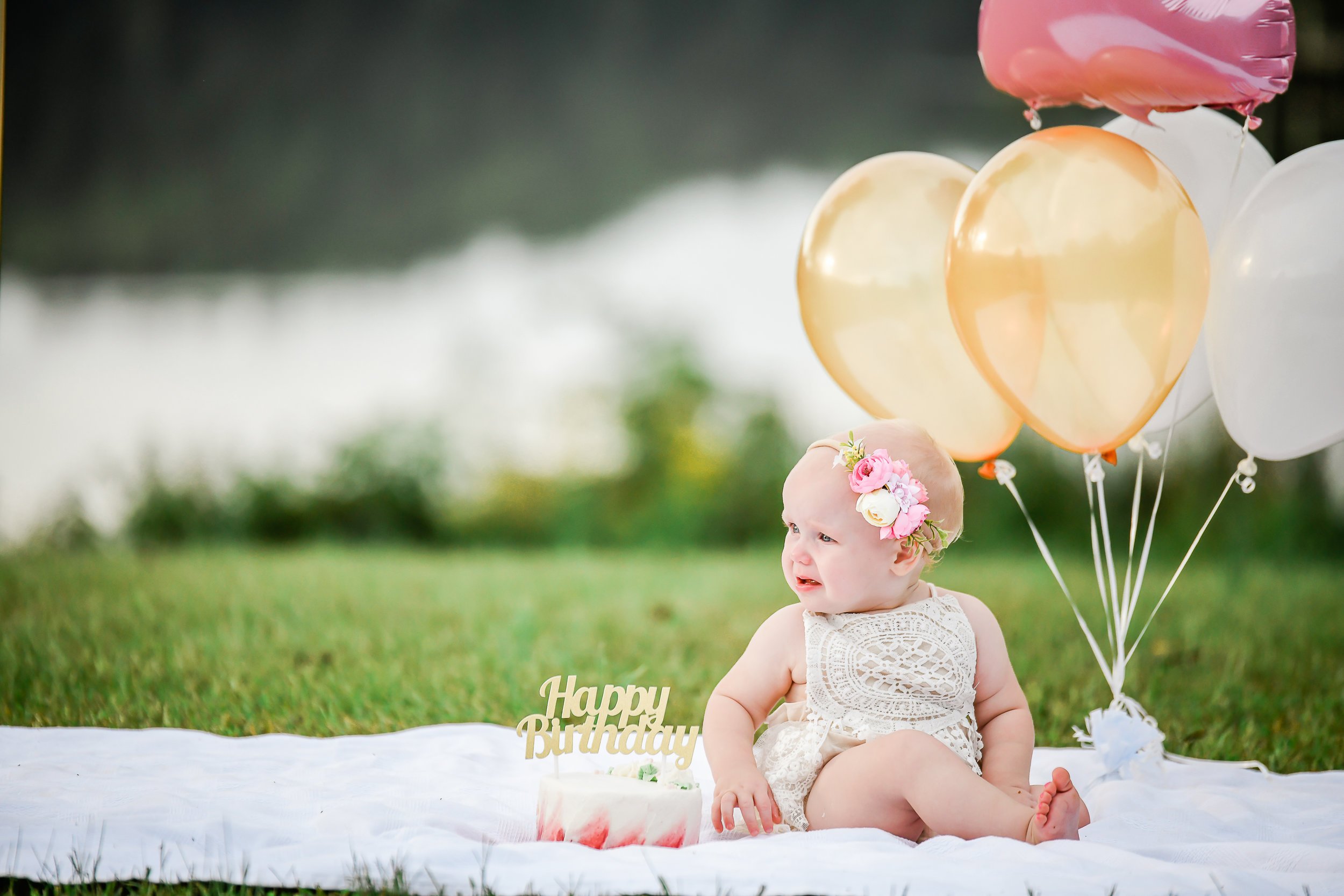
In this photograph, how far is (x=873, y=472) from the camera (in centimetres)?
159

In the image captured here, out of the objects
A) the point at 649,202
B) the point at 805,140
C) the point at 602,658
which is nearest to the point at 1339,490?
the point at 805,140

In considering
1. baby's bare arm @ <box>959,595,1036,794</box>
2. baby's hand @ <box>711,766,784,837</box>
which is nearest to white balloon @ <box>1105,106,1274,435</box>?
baby's bare arm @ <box>959,595,1036,794</box>

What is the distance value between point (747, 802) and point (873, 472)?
477 millimetres

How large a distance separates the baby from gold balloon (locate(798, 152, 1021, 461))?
36 cm

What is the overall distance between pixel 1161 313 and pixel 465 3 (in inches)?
182

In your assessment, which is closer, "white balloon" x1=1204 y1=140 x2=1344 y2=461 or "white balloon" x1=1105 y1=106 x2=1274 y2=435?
"white balloon" x1=1204 y1=140 x2=1344 y2=461

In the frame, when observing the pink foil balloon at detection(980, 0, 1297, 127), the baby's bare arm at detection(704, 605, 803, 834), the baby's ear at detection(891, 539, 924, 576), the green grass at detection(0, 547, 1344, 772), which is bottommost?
the green grass at detection(0, 547, 1344, 772)

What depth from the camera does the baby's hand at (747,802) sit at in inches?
59.4

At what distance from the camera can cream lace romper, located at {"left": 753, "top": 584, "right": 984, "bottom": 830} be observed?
161cm

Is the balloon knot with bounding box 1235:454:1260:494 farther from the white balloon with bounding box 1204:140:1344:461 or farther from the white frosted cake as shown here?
the white frosted cake

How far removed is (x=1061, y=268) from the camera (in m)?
1.77

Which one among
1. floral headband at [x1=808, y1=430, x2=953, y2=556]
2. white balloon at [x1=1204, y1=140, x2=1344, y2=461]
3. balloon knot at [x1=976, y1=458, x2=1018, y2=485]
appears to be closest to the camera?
floral headband at [x1=808, y1=430, x2=953, y2=556]

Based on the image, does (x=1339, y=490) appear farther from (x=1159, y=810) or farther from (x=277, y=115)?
(x=277, y=115)

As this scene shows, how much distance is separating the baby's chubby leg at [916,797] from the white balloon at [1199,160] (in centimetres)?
97
